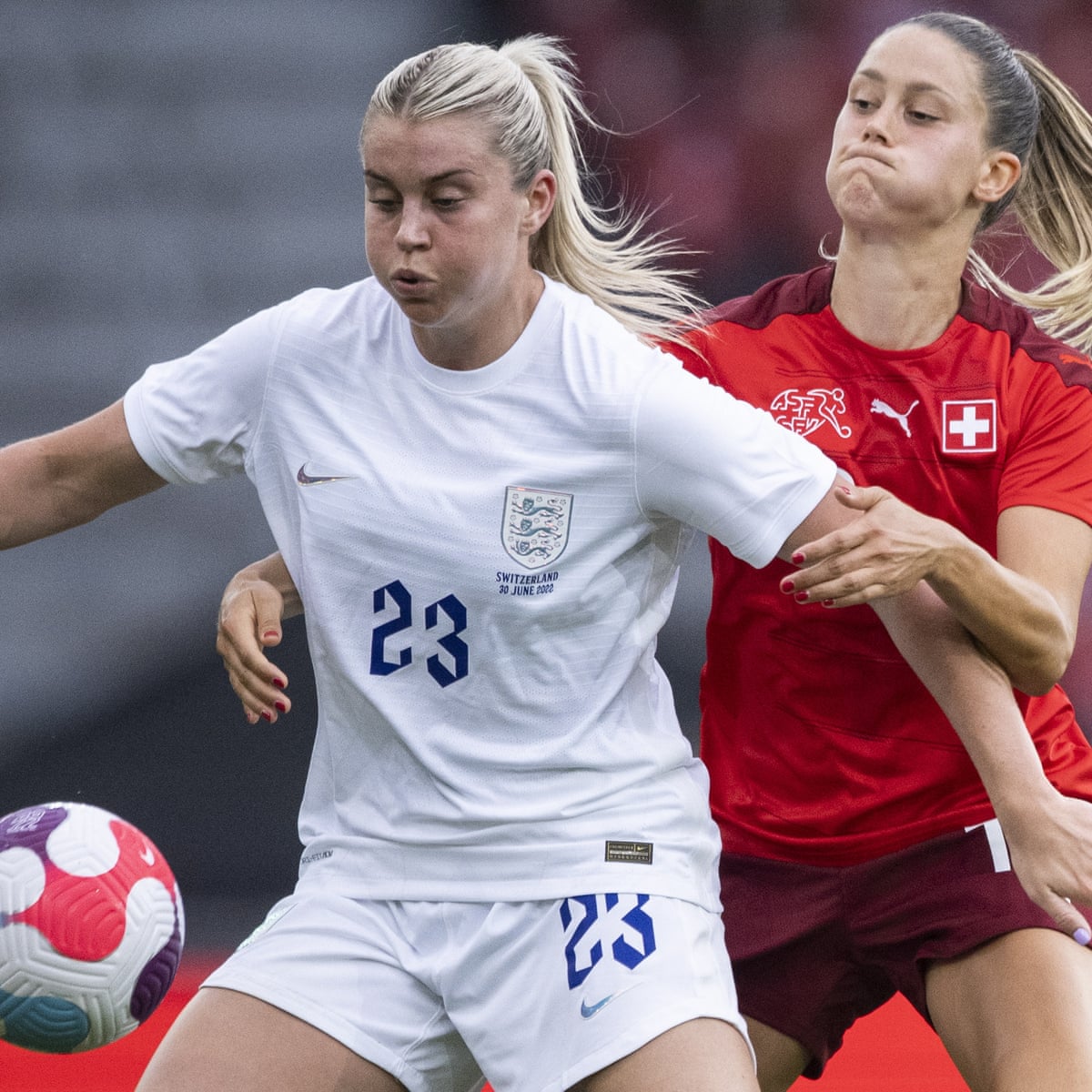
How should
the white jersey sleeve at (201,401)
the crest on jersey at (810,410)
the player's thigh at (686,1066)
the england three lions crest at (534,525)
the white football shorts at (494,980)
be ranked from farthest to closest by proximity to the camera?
the crest on jersey at (810,410), the white jersey sleeve at (201,401), the england three lions crest at (534,525), the white football shorts at (494,980), the player's thigh at (686,1066)

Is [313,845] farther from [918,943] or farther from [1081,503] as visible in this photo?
[1081,503]

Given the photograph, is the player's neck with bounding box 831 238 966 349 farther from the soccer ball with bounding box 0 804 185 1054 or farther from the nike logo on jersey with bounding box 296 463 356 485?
the soccer ball with bounding box 0 804 185 1054

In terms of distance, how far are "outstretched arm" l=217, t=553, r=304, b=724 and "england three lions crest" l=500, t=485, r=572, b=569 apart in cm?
31

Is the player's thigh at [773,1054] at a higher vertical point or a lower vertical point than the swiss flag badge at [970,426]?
lower

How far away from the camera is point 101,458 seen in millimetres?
2234

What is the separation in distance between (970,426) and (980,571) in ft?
1.37

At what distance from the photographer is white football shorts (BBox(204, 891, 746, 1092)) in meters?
2.00

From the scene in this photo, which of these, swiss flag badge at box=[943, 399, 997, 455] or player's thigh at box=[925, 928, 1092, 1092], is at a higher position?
swiss flag badge at box=[943, 399, 997, 455]

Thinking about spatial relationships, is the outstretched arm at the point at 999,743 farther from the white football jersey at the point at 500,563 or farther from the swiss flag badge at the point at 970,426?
the swiss flag badge at the point at 970,426

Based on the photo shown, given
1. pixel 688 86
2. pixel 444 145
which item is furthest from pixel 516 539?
pixel 688 86

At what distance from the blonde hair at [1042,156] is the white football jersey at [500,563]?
708 mm

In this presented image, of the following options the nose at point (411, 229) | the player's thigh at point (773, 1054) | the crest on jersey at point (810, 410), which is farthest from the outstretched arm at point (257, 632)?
the player's thigh at point (773, 1054)

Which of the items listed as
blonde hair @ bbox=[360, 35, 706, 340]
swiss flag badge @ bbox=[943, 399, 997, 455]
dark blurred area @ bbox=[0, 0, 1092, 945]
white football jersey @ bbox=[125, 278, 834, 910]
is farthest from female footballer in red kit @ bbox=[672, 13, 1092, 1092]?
dark blurred area @ bbox=[0, 0, 1092, 945]

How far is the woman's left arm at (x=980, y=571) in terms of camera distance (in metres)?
1.95
